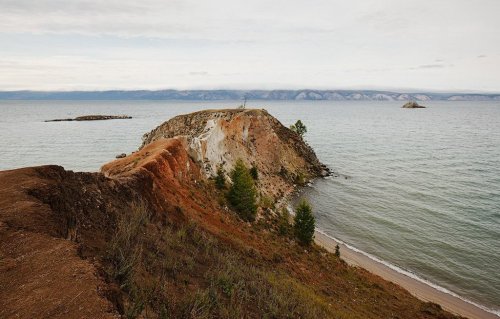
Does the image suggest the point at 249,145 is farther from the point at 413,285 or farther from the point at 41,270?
the point at 41,270

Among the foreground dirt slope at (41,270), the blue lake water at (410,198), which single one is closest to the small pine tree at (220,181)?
the blue lake water at (410,198)

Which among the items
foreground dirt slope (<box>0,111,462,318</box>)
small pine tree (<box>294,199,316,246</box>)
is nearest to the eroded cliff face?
small pine tree (<box>294,199,316,246</box>)

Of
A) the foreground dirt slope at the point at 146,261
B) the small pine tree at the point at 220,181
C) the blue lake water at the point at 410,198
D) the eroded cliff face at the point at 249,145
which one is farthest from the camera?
the eroded cliff face at the point at 249,145

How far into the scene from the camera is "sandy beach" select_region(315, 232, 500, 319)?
2794 cm

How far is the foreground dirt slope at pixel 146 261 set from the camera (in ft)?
29.7

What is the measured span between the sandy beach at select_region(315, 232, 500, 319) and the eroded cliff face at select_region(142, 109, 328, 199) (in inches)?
795

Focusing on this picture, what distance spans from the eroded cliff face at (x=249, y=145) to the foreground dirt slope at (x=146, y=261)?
1805 centimetres

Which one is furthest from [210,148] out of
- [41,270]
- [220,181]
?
[41,270]

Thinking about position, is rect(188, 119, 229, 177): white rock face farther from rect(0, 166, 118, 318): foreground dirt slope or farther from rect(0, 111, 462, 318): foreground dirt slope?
rect(0, 166, 118, 318): foreground dirt slope

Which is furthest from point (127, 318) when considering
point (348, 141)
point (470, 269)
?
point (348, 141)

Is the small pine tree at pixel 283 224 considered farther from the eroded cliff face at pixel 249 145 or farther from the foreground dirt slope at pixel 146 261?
the eroded cliff face at pixel 249 145

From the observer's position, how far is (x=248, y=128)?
6938 centimetres

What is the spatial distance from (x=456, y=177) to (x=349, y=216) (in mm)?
30629

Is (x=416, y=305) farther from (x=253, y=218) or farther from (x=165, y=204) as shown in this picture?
(x=165, y=204)
